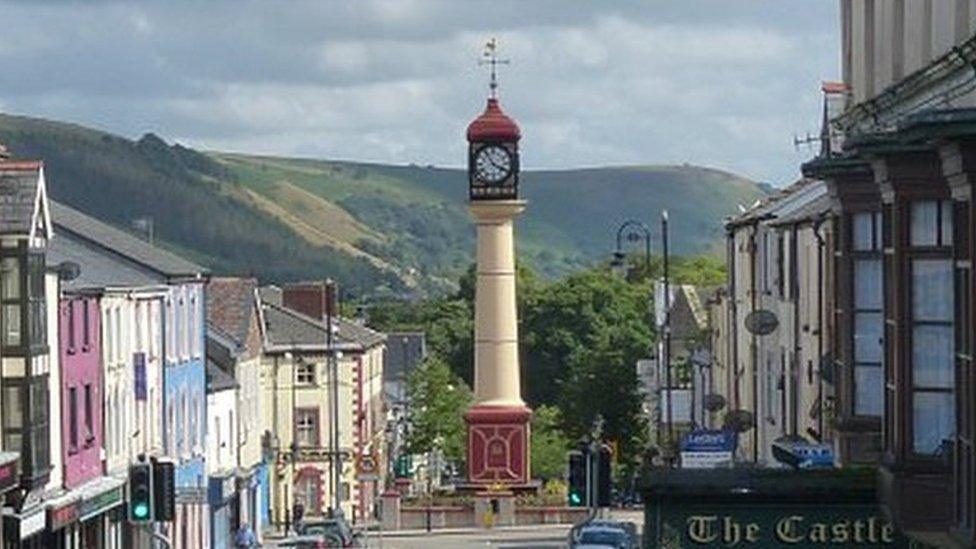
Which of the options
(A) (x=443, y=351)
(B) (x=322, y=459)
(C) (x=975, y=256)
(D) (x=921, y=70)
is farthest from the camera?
(A) (x=443, y=351)

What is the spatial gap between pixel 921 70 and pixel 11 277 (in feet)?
97.1

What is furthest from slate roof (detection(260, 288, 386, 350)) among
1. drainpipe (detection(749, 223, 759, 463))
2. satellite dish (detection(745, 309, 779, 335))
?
satellite dish (detection(745, 309, 779, 335))

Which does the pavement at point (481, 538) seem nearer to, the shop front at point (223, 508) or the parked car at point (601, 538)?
the shop front at point (223, 508)

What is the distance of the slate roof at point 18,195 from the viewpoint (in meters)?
54.7

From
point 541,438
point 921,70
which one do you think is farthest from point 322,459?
point 921,70

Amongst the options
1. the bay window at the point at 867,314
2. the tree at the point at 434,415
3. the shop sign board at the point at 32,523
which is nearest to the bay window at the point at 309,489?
the tree at the point at 434,415

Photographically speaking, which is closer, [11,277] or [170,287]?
[11,277]

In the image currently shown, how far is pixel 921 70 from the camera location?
27.5m

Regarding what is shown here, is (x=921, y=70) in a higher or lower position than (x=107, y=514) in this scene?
higher

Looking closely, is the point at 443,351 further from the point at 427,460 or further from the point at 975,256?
the point at 975,256

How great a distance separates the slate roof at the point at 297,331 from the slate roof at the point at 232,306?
8.63 meters

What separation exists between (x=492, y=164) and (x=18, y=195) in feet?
181

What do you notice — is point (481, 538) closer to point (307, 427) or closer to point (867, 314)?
point (307, 427)

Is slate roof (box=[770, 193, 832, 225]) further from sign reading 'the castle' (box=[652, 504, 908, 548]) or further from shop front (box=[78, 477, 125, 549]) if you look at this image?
sign reading 'the castle' (box=[652, 504, 908, 548])
